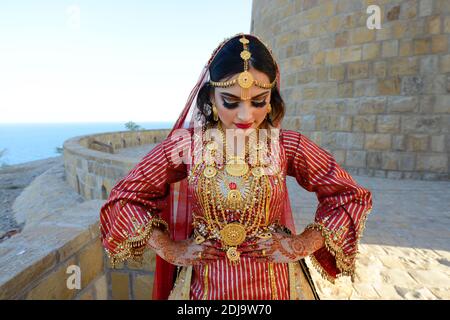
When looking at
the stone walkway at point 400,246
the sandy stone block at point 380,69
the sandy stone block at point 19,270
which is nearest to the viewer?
the sandy stone block at point 19,270

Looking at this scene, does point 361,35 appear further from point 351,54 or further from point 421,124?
point 421,124

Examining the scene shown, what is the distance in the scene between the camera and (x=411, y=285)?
2623 millimetres

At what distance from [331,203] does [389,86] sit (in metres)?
6.33

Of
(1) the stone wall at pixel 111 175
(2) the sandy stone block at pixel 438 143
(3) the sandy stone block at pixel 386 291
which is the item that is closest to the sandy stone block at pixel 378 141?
(2) the sandy stone block at pixel 438 143

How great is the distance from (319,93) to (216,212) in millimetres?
7116

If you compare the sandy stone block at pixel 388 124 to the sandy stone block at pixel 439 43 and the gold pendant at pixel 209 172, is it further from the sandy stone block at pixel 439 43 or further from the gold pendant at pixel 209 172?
the gold pendant at pixel 209 172

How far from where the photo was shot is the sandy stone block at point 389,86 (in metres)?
6.61

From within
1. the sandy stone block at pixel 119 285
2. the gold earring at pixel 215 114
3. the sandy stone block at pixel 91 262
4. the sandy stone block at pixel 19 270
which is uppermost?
the gold earring at pixel 215 114

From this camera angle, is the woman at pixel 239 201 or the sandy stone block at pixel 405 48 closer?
the woman at pixel 239 201

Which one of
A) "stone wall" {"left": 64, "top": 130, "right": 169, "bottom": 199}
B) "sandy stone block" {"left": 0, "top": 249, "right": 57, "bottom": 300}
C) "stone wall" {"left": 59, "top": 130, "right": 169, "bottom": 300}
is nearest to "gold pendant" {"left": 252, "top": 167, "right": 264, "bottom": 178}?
"stone wall" {"left": 59, "top": 130, "right": 169, "bottom": 300}

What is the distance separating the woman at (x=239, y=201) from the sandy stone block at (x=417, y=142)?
19.9 feet

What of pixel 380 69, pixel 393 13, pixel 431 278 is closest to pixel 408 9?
pixel 393 13

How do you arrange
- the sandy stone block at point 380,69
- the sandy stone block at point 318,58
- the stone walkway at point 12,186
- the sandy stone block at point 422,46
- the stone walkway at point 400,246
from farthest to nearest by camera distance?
the stone walkway at point 12,186, the sandy stone block at point 318,58, the sandy stone block at point 380,69, the sandy stone block at point 422,46, the stone walkway at point 400,246

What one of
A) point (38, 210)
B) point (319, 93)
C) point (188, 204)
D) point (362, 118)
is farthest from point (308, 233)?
point (38, 210)
